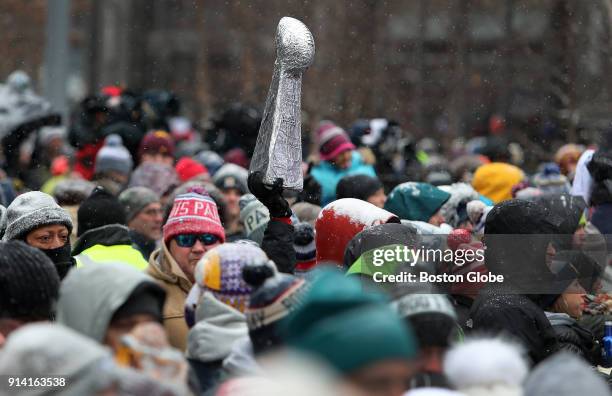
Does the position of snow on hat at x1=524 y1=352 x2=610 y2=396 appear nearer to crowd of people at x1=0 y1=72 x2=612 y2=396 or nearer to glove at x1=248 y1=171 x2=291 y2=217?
crowd of people at x1=0 y1=72 x2=612 y2=396

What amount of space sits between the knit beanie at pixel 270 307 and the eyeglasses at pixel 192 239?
1.85 m

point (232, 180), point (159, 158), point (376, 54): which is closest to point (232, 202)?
point (232, 180)

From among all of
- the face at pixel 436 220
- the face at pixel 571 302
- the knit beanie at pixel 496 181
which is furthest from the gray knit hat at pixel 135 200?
the face at pixel 571 302

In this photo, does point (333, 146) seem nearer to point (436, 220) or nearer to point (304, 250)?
point (436, 220)

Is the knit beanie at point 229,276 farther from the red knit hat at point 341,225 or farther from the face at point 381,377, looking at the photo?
the face at point 381,377

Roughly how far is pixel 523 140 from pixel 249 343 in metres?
15.5

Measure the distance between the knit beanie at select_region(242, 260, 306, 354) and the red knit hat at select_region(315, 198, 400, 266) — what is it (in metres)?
2.01

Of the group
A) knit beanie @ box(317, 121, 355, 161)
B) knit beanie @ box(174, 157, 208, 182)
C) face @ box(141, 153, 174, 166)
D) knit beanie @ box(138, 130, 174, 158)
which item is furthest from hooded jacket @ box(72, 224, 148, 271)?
knit beanie @ box(138, 130, 174, 158)

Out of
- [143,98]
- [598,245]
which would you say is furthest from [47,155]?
[598,245]

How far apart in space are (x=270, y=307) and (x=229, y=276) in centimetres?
58

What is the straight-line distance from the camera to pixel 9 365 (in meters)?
4.38

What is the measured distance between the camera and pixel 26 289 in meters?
5.44

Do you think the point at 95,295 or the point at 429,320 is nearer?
the point at 95,295

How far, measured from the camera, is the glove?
7.17m
